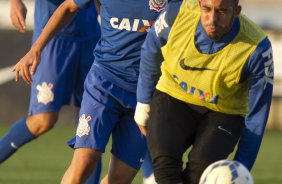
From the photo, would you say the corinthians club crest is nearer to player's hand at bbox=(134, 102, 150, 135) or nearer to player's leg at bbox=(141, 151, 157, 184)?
player's hand at bbox=(134, 102, 150, 135)

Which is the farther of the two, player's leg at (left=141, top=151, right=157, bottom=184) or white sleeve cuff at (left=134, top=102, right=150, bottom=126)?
player's leg at (left=141, top=151, right=157, bottom=184)

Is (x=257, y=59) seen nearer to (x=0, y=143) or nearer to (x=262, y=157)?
(x=0, y=143)

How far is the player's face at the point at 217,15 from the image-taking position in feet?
21.9

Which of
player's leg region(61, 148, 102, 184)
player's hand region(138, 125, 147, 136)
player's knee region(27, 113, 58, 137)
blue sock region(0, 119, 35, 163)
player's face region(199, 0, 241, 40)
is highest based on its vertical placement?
player's face region(199, 0, 241, 40)

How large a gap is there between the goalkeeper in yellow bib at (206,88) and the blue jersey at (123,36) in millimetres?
746

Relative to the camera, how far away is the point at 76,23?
32.3 feet

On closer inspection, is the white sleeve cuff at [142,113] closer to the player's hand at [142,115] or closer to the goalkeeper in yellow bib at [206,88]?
the player's hand at [142,115]

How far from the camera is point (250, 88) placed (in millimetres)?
6902

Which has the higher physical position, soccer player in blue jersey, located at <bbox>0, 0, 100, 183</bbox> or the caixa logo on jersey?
the caixa logo on jersey

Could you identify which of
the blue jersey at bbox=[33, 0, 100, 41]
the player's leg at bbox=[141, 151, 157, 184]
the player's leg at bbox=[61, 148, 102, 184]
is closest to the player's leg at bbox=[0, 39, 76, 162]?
the blue jersey at bbox=[33, 0, 100, 41]

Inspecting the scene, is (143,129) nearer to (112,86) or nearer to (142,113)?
(142,113)

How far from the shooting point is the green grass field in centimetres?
1110

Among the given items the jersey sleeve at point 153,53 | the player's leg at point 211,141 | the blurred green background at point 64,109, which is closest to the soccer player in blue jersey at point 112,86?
the jersey sleeve at point 153,53

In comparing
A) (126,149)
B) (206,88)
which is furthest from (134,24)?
(206,88)
